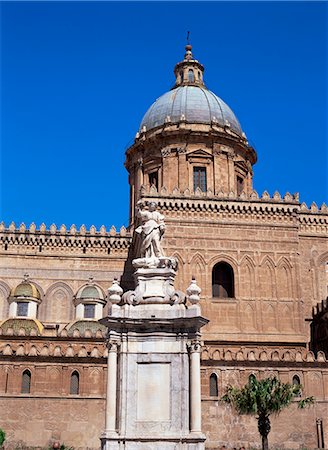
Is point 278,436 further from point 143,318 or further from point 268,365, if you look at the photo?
point 143,318

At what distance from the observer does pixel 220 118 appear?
128ft

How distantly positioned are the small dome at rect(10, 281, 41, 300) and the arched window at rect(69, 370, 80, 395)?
7055mm

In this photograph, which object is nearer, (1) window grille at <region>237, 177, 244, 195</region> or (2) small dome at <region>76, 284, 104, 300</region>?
(2) small dome at <region>76, 284, 104, 300</region>

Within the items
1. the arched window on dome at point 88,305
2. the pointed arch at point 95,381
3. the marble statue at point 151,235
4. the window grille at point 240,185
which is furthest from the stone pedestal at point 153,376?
the window grille at point 240,185

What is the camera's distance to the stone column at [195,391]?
11.2 meters

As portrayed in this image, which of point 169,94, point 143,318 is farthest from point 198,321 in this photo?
point 169,94

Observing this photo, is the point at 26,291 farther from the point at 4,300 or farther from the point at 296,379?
the point at 296,379

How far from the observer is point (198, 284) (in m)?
30.3

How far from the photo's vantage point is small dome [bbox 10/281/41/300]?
31.5 metres

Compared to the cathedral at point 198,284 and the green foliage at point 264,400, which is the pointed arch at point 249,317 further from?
the green foliage at point 264,400

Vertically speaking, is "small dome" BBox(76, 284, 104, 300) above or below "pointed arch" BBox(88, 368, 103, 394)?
above

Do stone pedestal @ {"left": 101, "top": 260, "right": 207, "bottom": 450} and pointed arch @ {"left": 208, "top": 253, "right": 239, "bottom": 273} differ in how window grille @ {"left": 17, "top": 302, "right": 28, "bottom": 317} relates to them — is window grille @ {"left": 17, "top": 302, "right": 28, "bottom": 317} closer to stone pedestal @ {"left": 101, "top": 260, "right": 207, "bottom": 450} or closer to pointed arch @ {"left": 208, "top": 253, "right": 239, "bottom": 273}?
pointed arch @ {"left": 208, "top": 253, "right": 239, "bottom": 273}

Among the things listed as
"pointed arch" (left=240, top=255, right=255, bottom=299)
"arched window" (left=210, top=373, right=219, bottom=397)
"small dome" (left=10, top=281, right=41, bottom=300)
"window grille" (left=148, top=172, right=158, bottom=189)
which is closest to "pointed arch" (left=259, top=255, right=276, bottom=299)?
"pointed arch" (left=240, top=255, right=255, bottom=299)

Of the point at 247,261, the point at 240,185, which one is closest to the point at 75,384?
the point at 247,261
